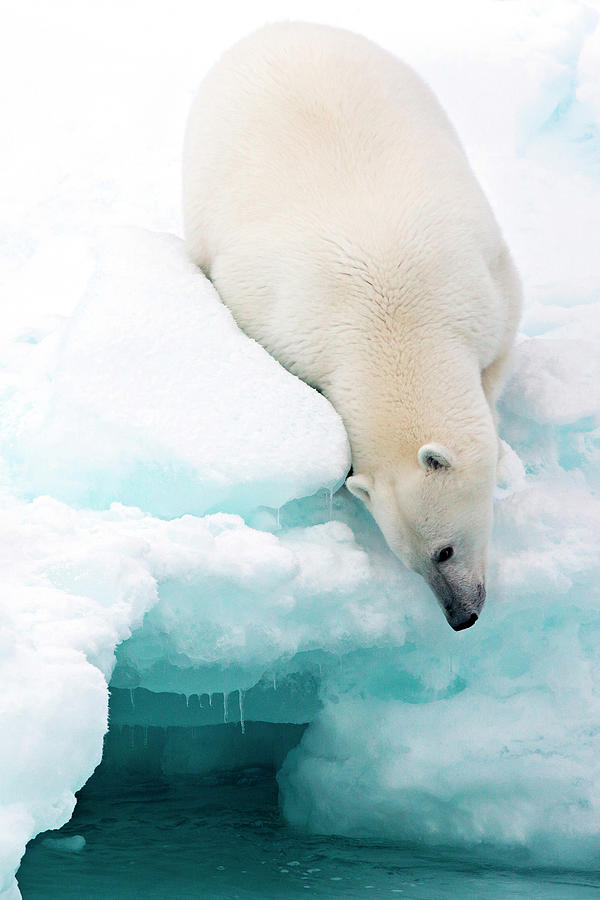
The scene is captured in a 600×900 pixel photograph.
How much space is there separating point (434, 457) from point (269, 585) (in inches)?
26.4

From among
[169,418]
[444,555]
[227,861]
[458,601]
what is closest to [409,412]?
[444,555]

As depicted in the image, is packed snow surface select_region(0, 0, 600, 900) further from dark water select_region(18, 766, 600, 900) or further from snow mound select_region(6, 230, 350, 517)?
dark water select_region(18, 766, 600, 900)

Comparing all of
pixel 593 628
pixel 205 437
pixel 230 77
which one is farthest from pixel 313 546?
pixel 230 77

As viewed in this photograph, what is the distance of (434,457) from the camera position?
3363 millimetres

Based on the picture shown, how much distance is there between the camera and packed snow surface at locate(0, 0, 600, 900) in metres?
2.58

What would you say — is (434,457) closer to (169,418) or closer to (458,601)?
(458,601)

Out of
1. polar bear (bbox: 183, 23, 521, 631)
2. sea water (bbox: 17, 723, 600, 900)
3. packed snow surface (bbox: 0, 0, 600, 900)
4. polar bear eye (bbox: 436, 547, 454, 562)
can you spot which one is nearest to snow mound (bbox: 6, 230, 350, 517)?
packed snow surface (bbox: 0, 0, 600, 900)

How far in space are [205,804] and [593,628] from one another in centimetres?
141

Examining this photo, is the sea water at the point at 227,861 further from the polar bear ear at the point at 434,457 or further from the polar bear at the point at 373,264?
the polar bear ear at the point at 434,457

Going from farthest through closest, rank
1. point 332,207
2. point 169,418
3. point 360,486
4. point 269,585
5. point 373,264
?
point 332,207
point 373,264
point 360,486
point 169,418
point 269,585

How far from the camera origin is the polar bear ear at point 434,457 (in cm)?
333

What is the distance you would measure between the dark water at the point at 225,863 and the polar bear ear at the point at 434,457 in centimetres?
119

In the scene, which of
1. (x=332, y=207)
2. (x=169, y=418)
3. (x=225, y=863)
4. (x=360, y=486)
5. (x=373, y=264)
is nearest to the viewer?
(x=225, y=863)

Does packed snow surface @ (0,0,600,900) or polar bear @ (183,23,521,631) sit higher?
polar bear @ (183,23,521,631)
